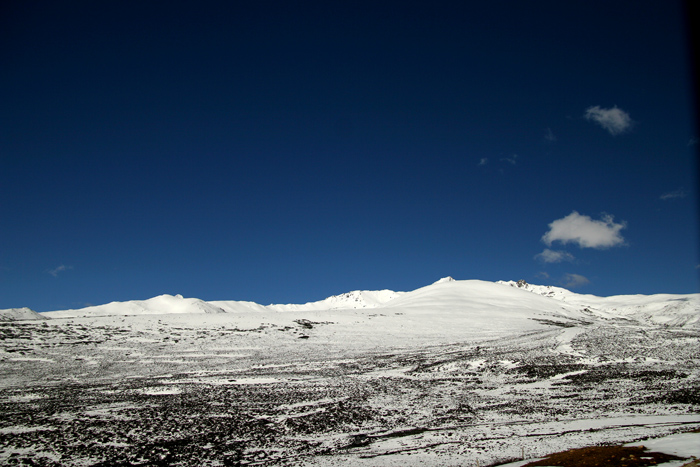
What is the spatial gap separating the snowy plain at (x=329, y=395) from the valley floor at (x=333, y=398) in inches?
5.4

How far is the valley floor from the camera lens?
17.6 metres

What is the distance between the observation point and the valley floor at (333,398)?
17.6 m

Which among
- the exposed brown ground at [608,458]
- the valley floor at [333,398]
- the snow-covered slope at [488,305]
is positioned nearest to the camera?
the exposed brown ground at [608,458]

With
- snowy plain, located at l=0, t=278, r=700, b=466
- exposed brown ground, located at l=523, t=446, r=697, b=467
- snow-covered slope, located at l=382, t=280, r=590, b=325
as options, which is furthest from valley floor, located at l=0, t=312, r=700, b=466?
snow-covered slope, located at l=382, t=280, r=590, b=325

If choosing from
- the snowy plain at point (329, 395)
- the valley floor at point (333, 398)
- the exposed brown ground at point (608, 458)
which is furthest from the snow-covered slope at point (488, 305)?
the exposed brown ground at point (608, 458)

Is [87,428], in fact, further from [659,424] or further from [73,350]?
[73,350]

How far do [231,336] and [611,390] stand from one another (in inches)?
1879

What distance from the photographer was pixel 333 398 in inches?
1065

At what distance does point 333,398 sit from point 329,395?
93cm

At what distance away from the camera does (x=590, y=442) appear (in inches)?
666

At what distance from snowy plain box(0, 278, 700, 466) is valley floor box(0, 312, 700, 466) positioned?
14 centimetres

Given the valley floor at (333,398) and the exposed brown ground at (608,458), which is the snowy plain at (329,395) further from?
the exposed brown ground at (608,458)

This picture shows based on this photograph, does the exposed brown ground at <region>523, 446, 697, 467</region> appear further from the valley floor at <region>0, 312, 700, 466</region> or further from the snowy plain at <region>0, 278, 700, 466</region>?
the valley floor at <region>0, 312, 700, 466</region>

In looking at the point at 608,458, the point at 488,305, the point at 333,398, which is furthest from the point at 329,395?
the point at 488,305
